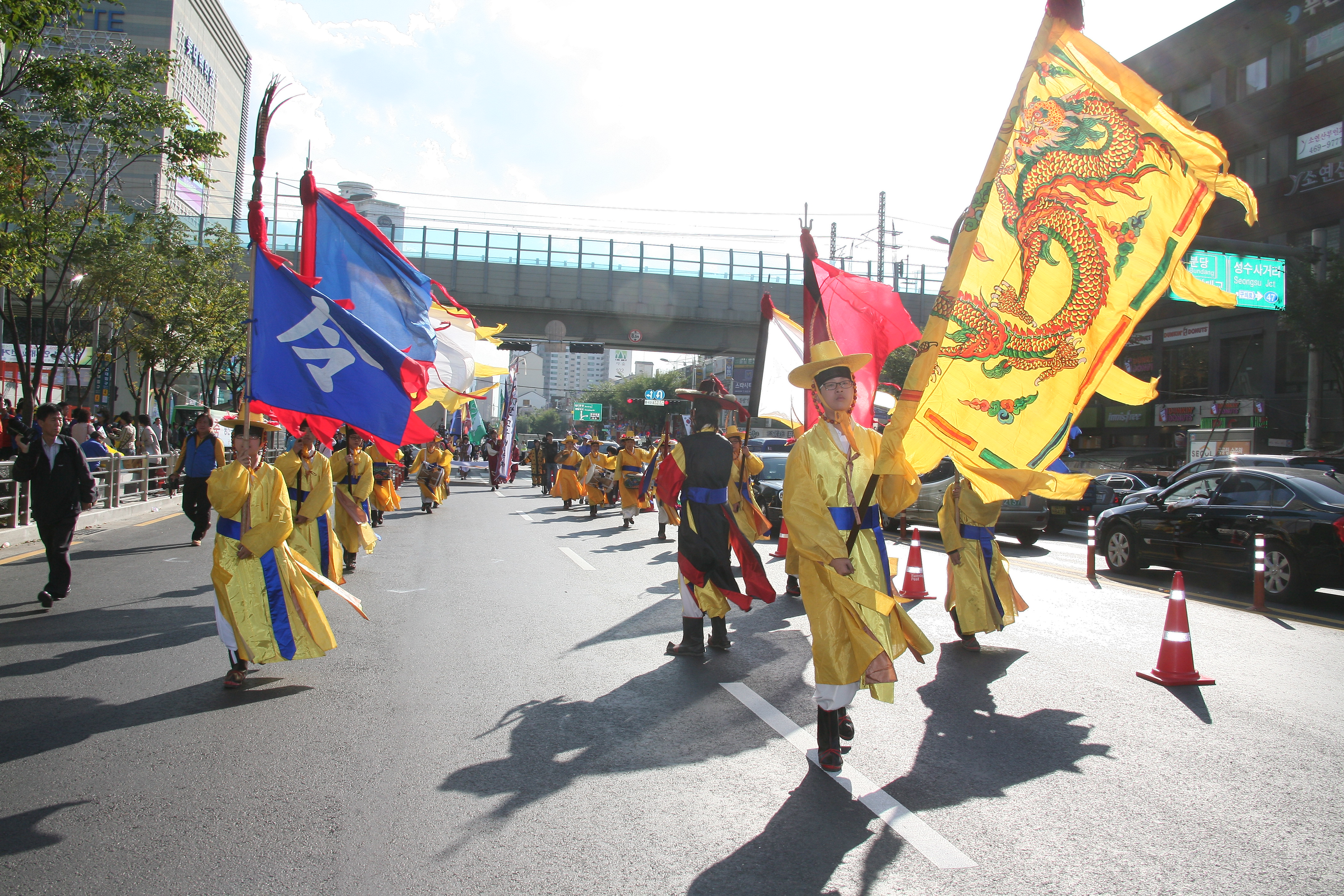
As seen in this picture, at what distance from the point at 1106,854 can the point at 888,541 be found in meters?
12.2

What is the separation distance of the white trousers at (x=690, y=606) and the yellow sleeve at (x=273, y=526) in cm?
264

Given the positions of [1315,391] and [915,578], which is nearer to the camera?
[915,578]

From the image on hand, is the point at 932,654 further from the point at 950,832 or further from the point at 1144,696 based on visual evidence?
the point at 950,832

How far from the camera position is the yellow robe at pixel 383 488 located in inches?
532

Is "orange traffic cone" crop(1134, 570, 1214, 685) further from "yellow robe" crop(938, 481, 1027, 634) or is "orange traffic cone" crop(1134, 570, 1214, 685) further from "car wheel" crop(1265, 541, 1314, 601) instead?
"car wheel" crop(1265, 541, 1314, 601)

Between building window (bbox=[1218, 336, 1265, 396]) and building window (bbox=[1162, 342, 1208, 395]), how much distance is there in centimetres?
77

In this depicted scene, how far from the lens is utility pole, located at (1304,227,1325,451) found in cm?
2198

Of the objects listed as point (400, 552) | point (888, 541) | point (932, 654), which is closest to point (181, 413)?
point (400, 552)

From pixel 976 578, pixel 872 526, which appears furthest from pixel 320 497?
pixel 976 578

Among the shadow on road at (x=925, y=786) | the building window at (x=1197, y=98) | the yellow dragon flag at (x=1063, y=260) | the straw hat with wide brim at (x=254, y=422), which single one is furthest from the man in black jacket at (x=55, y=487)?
the building window at (x=1197, y=98)

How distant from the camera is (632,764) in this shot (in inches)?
164

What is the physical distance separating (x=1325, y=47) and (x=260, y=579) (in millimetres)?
34570

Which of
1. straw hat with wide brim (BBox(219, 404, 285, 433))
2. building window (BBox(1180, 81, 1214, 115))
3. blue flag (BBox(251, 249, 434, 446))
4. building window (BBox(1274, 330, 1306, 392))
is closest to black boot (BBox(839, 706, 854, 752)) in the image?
blue flag (BBox(251, 249, 434, 446))

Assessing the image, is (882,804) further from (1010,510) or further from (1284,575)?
(1010,510)
